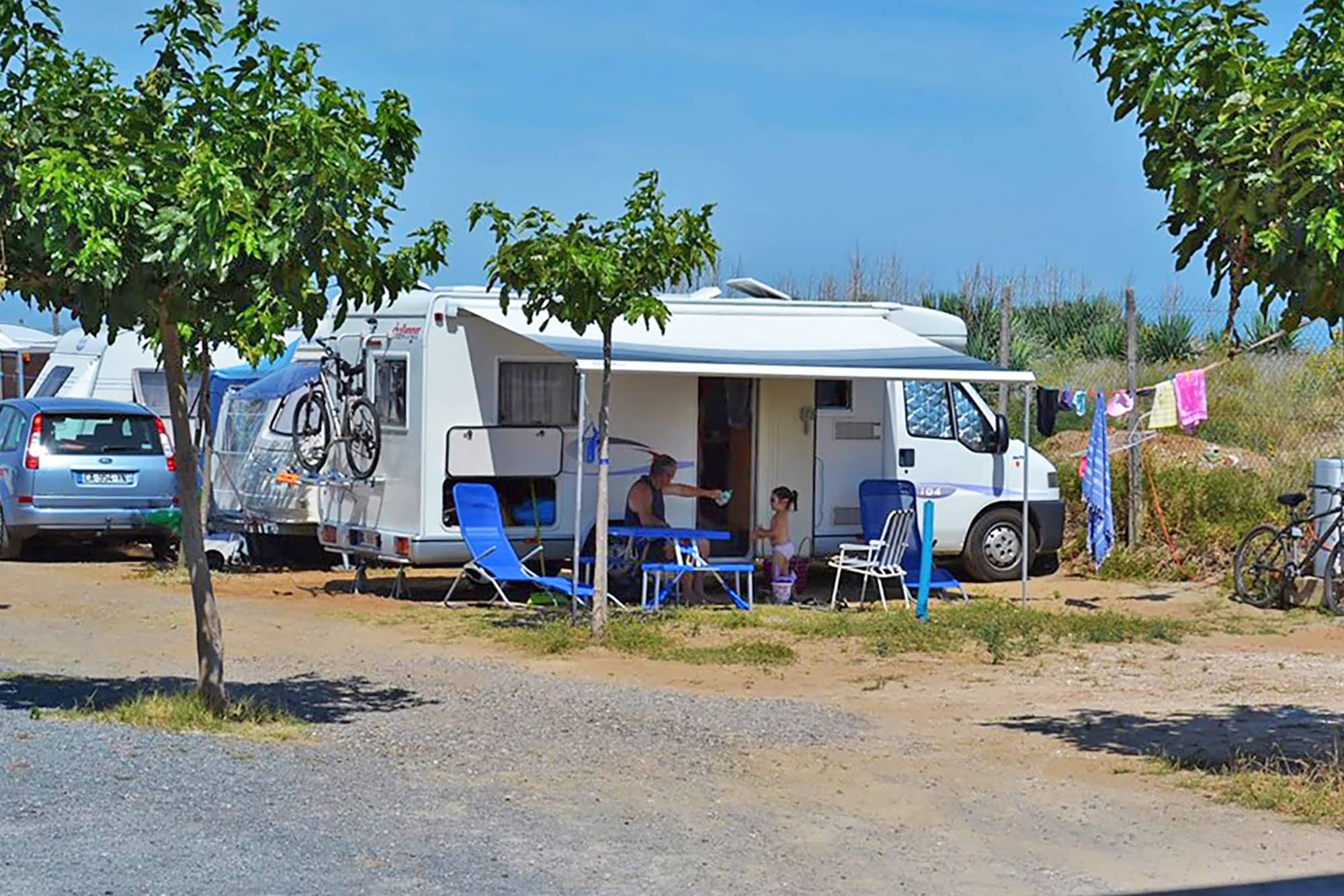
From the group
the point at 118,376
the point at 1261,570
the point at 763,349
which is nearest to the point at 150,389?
the point at 118,376

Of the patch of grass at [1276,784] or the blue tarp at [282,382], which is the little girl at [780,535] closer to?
the blue tarp at [282,382]

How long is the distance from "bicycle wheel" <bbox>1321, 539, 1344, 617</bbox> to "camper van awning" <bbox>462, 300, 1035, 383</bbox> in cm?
288

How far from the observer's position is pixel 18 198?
8.49 meters

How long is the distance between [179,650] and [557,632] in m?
2.66

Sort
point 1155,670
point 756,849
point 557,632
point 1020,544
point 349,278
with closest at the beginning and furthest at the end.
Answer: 1. point 756,849
2. point 349,278
3. point 1155,670
4. point 557,632
5. point 1020,544

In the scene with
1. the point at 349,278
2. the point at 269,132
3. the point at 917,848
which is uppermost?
the point at 269,132

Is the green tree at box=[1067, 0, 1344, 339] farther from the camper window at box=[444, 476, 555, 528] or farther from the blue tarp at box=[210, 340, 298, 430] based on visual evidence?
the blue tarp at box=[210, 340, 298, 430]

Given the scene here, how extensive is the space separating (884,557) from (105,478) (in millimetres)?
7802

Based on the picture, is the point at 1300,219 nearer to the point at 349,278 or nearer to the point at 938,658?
the point at 349,278

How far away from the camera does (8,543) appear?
18594mm

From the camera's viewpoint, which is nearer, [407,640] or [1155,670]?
[1155,670]

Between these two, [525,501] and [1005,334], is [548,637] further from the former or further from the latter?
[1005,334]

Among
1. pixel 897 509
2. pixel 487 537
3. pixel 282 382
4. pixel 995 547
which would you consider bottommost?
pixel 995 547

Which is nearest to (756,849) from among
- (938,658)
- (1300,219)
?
(1300,219)
